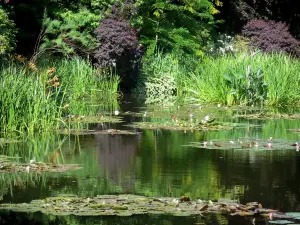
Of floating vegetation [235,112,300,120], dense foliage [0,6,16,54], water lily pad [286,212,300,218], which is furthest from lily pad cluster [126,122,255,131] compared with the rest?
water lily pad [286,212,300,218]

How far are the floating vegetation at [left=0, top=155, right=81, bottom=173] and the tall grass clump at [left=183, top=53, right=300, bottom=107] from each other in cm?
988

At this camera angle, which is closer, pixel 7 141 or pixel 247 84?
pixel 7 141

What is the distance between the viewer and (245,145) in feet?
40.3

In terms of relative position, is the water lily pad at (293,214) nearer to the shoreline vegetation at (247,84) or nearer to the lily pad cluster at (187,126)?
the lily pad cluster at (187,126)

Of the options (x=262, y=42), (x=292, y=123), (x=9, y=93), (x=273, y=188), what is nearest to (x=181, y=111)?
(x=292, y=123)

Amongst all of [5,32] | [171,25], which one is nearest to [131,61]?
[171,25]

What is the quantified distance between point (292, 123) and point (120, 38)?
8.81 meters

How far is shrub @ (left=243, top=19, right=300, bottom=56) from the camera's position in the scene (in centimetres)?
3061

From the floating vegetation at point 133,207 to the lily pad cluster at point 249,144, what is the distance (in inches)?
159

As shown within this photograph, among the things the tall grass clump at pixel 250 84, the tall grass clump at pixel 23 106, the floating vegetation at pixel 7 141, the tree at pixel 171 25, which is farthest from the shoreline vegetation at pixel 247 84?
the floating vegetation at pixel 7 141

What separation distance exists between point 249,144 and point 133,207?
Answer: 476cm

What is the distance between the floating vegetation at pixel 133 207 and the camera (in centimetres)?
761

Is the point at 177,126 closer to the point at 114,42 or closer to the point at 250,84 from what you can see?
the point at 250,84

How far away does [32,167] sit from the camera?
32.8ft
